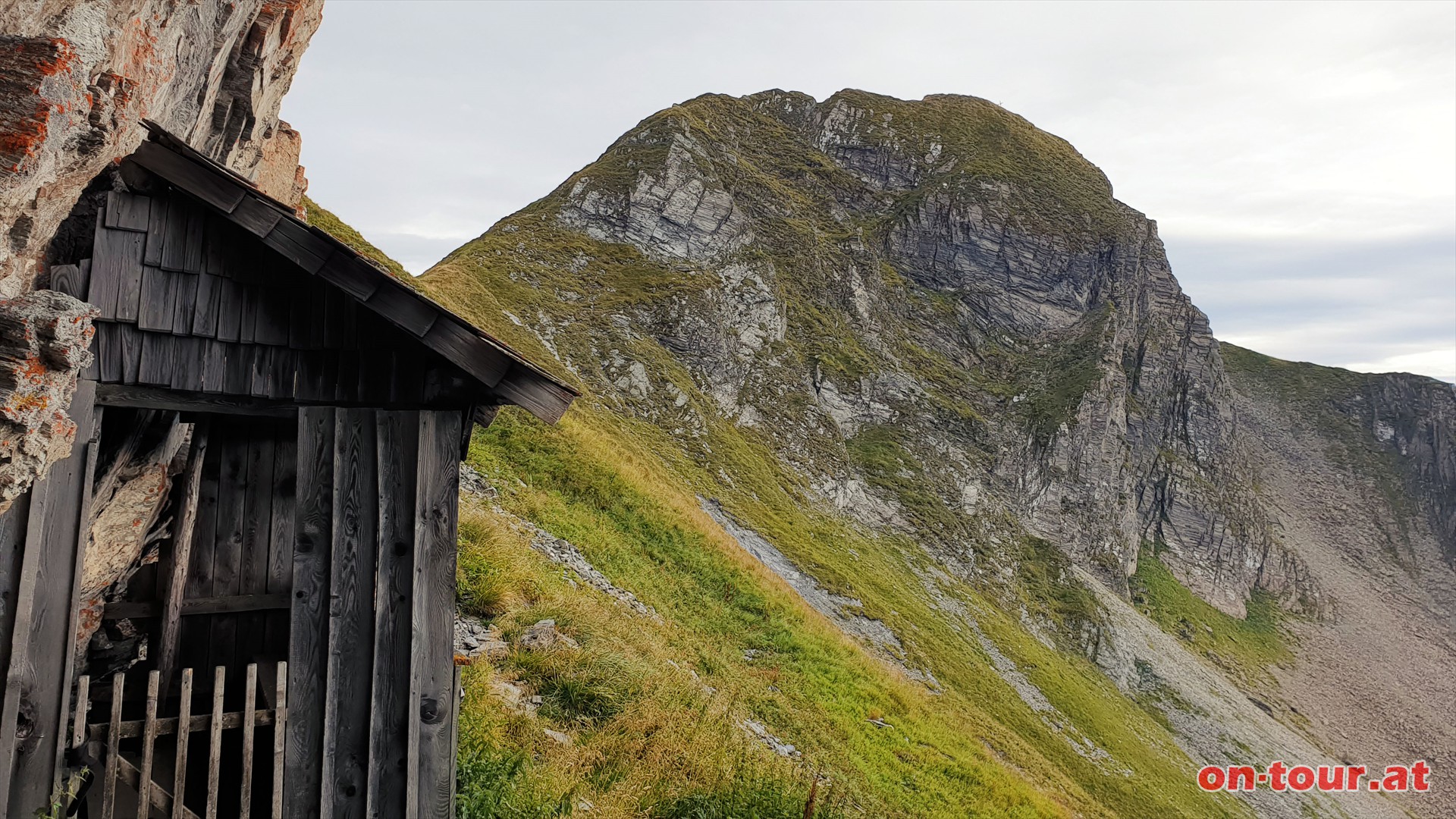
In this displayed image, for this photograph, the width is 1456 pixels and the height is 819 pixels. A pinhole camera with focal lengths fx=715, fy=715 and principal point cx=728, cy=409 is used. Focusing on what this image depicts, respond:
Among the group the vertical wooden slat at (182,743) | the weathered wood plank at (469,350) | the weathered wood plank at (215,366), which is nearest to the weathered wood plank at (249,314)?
the weathered wood plank at (215,366)

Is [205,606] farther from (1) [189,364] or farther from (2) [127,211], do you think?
(2) [127,211]

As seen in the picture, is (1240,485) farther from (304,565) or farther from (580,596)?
(304,565)

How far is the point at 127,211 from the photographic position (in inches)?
186

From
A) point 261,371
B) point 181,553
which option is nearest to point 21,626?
point 181,553

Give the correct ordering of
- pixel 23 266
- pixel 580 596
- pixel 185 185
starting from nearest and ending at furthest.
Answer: pixel 23 266
pixel 185 185
pixel 580 596

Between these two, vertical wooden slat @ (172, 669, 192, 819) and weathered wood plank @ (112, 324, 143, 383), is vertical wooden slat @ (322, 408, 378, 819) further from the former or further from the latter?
weathered wood plank @ (112, 324, 143, 383)

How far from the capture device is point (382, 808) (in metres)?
5.08

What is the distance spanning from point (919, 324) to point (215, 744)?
66.4 meters

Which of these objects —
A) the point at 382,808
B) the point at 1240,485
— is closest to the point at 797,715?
the point at 382,808

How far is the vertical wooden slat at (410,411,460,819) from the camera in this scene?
17.0 ft

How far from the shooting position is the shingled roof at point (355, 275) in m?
4.70

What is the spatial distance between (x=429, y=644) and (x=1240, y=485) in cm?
9407

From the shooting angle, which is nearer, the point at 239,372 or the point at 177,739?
the point at 177,739

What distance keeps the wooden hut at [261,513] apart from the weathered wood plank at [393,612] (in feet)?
0.05
